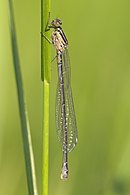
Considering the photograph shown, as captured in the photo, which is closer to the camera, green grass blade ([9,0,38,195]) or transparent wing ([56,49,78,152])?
green grass blade ([9,0,38,195])

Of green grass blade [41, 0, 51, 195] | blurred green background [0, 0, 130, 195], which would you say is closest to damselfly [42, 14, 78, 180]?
blurred green background [0, 0, 130, 195]

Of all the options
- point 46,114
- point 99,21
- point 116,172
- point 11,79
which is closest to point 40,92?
point 11,79

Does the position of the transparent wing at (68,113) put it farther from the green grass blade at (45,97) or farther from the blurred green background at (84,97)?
the green grass blade at (45,97)

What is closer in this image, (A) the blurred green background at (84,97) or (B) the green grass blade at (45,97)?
(B) the green grass blade at (45,97)

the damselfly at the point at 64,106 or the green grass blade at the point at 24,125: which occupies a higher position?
the green grass blade at the point at 24,125

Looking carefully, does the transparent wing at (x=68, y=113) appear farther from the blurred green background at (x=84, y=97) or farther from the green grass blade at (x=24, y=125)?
the green grass blade at (x=24, y=125)

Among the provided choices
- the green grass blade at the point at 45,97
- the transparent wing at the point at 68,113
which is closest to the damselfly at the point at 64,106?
the transparent wing at the point at 68,113

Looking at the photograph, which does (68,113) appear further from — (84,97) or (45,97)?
(45,97)

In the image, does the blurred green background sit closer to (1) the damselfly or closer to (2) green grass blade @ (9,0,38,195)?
(1) the damselfly

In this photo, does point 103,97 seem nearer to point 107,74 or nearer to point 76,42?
point 107,74
